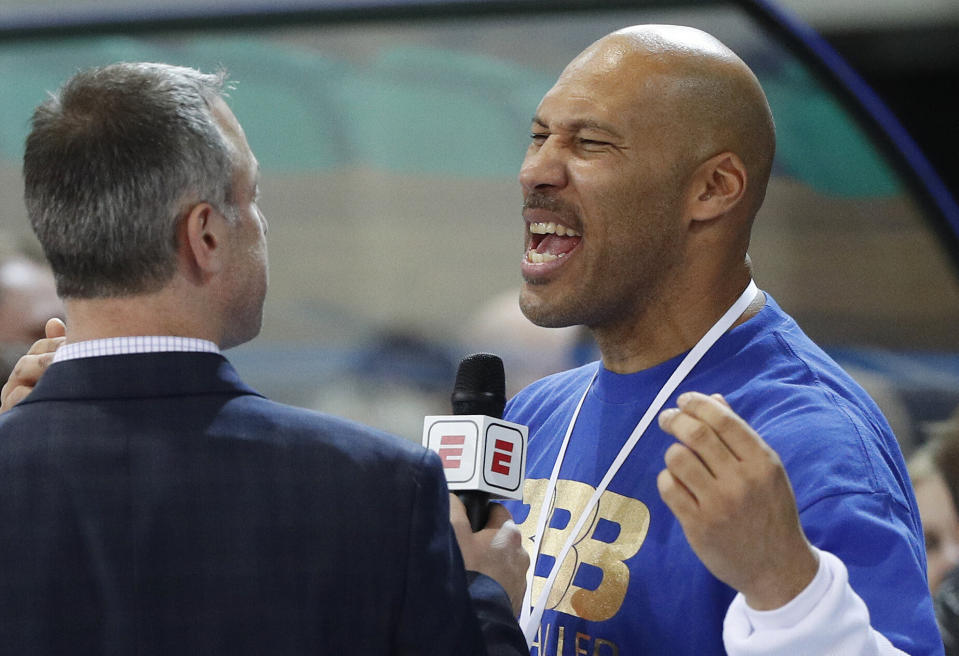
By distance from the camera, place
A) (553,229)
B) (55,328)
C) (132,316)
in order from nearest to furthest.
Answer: (132,316), (55,328), (553,229)

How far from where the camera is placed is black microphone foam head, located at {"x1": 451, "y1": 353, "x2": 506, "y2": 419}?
1471 mm

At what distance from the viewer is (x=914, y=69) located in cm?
460

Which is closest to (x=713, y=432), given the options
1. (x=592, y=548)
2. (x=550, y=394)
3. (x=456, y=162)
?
(x=592, y=548)

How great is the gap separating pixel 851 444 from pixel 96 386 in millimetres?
802

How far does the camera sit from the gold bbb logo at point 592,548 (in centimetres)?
148

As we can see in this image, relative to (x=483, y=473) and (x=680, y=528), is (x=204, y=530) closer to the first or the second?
(x=483, y=473)

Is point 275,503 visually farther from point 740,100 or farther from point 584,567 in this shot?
point 740,100

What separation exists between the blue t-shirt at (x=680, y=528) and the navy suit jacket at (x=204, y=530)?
0.93 feet

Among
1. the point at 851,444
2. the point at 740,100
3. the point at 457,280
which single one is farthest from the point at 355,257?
the point at 851,444

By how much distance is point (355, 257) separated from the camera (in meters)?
4.55

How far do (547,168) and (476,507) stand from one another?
509 millimetres

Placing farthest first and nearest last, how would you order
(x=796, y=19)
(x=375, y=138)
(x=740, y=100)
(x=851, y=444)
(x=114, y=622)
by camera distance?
(x=375, y=138)
(x=796, y=19)
(x=740, y=100)
(x=851, y=444)
(x=114, y=622)

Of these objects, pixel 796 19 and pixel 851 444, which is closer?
pixel 851 444

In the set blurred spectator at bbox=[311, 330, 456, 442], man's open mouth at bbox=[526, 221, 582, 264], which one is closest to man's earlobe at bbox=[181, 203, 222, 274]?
man's open mouth at bbox=[526, 221, 582, 264]
